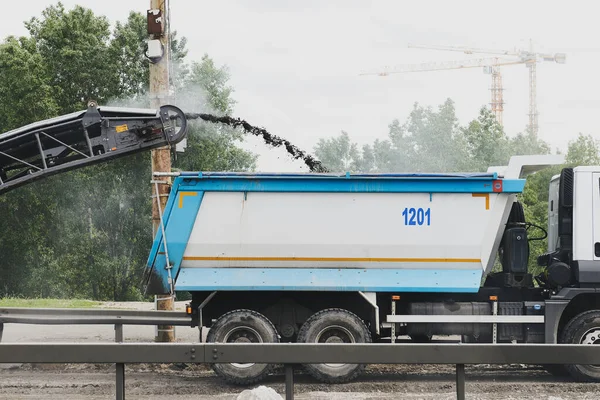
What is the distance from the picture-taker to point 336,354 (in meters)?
5.57

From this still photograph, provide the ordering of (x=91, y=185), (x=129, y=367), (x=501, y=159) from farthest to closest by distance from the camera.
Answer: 1. (x=501, y=159)
2. (x=91, y=185)
3. (x=129, y=367)

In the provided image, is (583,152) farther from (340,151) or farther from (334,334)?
(334,334)

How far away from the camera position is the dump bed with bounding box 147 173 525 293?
32.6ft

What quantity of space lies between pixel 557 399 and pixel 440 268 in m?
3.43

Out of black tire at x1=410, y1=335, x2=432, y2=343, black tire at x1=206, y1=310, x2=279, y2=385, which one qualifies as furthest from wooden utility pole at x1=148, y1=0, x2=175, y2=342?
black tire at x1=410, y1=335, x2=432, y2=343

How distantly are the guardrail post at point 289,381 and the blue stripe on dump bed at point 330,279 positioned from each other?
13.0ft

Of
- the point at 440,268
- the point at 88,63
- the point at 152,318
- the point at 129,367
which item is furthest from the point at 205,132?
the point at 129,367

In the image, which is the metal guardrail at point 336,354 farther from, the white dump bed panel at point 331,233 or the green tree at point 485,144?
the green tree at point 485,144

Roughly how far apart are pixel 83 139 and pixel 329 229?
3.56 m

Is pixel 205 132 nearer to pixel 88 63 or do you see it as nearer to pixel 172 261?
pixel 88 63

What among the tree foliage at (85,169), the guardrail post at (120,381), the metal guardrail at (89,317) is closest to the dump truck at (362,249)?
the metal guardrail at (89,317)

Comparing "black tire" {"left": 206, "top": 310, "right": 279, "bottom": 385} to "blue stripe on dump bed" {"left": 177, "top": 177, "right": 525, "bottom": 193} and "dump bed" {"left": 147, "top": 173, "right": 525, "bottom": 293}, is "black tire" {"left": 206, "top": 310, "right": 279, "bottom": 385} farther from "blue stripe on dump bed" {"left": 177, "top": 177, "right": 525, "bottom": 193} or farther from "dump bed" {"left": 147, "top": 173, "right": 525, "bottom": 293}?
"blue stripe on dump bed" {"left": 177, "top": 177, "right": 525, "bottom": 193}

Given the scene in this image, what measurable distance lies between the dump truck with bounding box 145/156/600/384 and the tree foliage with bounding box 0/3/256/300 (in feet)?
66.7

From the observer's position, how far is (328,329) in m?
9.82
